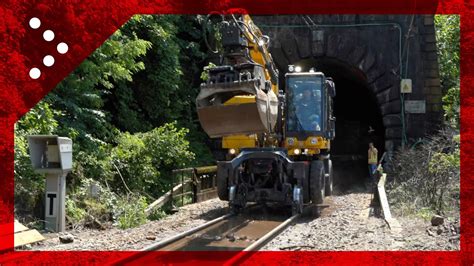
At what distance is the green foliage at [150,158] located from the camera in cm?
1447

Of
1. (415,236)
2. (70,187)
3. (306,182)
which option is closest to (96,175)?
(70,187)

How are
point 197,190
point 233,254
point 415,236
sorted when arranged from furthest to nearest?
1. point 197,190
2. point 415,236
3. point 233,254

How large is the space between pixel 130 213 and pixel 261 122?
3.55m

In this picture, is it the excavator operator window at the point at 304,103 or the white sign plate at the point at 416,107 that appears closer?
the excavator operator window at the point at 304,103

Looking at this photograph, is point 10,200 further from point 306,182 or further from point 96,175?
point 306,182

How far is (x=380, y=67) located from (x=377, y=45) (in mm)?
809

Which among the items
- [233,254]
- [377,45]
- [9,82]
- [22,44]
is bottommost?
[233,254]

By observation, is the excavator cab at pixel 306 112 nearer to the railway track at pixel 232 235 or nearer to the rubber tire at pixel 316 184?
the rubber tire at pixel 316 184

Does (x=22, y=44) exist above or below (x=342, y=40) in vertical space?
below

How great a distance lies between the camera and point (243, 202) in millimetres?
12297

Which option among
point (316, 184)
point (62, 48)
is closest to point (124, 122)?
point (62, 48)

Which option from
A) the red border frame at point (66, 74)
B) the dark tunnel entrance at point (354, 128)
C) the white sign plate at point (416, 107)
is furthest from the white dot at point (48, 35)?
the dark tunnel entrance at point (354, 128)

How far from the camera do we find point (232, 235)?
32.2ft

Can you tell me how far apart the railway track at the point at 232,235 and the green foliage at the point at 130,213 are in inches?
59.0
